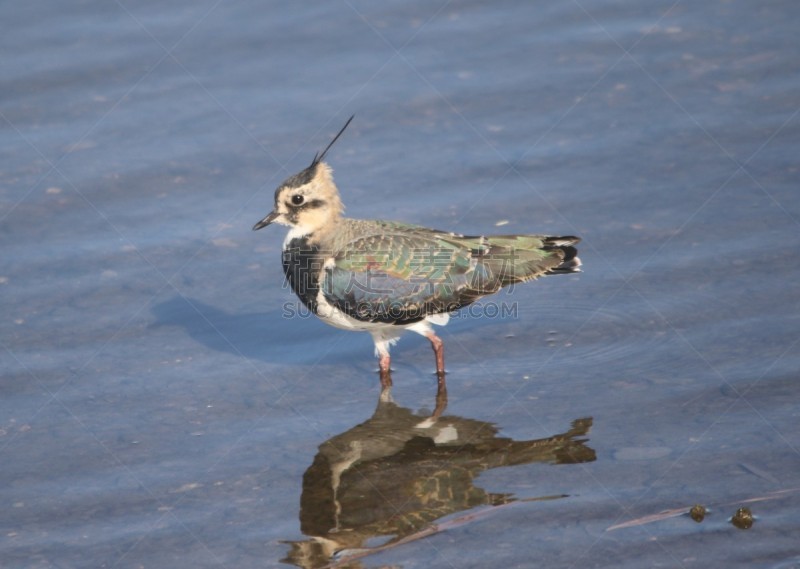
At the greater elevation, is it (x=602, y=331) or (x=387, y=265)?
(x=387, y=265)

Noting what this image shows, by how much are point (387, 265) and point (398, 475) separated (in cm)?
203

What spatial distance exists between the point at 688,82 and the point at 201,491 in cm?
833

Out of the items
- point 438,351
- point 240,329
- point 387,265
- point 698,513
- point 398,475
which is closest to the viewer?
point 698,513

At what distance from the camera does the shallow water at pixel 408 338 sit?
879cm

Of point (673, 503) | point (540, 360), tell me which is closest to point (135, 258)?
point (540, 360)

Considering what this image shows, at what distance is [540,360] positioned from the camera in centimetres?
1079

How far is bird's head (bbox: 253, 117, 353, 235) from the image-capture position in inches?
429

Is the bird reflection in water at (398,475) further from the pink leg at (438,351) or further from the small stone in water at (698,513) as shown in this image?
the small stone in water at (698,513)

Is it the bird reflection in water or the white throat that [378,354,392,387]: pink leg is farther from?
the white throat

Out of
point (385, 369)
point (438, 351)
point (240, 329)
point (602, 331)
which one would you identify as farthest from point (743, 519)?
point (240, 329)

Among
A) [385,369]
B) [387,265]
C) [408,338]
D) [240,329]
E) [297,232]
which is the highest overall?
[297,232]

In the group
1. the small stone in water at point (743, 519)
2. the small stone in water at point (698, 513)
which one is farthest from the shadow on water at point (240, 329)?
the small stone in water at point (743, 519)

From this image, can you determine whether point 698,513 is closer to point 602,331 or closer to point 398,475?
point 398,475

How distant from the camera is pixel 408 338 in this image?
11.8 m
